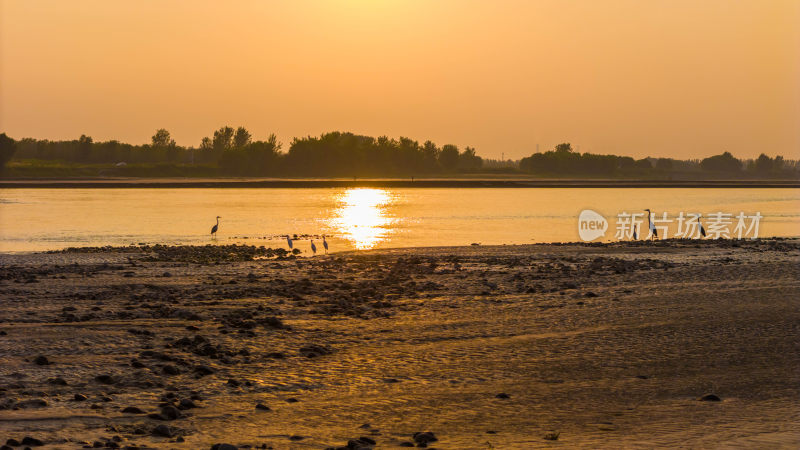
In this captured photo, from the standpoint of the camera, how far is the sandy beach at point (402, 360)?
31.6 ft

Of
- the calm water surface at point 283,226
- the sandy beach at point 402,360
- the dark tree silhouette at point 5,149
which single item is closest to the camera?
the sandy beach at point 402,360

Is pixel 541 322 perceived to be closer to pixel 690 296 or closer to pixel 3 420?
pixel 690 296

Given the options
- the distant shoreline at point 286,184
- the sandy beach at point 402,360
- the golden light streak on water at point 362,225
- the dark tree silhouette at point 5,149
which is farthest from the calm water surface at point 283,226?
the dark tree silhouette at point 5,149

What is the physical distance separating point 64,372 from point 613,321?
32.2 ft

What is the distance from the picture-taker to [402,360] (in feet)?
43.1

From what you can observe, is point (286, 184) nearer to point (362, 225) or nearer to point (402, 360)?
point (362, 225)

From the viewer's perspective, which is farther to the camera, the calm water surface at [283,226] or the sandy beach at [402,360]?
the calm water surface at [283,226]

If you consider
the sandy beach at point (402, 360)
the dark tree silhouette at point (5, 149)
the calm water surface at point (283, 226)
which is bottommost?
the calm water surface at point (283, 226)

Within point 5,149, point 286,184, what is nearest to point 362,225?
point 286,184

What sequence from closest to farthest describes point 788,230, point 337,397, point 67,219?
point 337,397
point 788,230
point 67,219

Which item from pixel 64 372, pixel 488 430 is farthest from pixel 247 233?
pixel 488 430

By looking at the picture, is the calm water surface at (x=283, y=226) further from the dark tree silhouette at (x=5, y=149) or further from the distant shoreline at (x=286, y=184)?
the dark tree silhouette at (x=5, y=149)

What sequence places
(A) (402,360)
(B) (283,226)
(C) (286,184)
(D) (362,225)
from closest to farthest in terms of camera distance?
(A) (402,360) → (B) (283,226) → (D) (362,225) → (C) (286,184)

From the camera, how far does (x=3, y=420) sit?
9617mm
